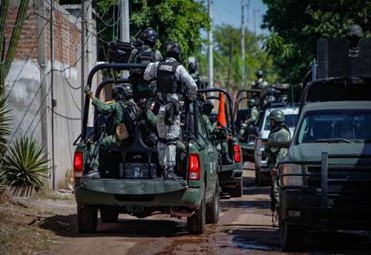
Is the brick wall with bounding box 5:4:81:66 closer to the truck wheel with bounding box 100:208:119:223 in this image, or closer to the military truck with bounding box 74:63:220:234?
the truck wheel with bounding box 100:208:119:223

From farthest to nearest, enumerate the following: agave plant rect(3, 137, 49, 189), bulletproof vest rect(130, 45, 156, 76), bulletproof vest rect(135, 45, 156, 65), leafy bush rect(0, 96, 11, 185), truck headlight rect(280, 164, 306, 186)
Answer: agave plant rect(3, 137, 49, 189) → leafy bush rect(0, 96, 11, 185) → bulletproof vest rect(135, 45, 156, 65) → bulletproof vest rect(130, 45, 156, 76) → truck headlight rect(280, 164, 306, 186)

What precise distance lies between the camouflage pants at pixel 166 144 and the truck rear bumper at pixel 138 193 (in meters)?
0.29

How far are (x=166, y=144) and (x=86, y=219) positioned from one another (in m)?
1.58

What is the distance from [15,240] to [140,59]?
11.1 feet

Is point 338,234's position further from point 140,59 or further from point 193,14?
point 193,14

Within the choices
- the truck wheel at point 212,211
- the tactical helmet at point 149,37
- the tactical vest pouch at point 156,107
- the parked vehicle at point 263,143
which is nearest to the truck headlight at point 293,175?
the tactical vest pouch at point 156,107

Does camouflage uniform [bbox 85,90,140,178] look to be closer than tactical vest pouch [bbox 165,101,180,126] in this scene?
No

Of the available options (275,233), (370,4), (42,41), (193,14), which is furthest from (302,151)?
(193,14)

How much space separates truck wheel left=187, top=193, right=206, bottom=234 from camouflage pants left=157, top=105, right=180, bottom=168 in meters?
0.76

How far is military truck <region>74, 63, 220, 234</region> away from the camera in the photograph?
11617 mm

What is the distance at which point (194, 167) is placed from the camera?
1173 cm

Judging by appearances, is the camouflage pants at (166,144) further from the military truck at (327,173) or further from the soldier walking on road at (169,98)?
the military truck at (327,173)

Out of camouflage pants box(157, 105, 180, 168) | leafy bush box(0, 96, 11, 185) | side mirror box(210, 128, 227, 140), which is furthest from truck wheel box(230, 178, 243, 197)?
camouflage pants box(157, 105, 180, 168)

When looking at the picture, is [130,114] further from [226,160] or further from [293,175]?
[226,160]
